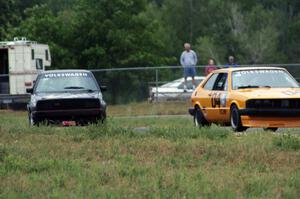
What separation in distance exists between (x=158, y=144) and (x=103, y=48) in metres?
31.6

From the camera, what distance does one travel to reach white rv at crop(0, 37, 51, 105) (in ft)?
102

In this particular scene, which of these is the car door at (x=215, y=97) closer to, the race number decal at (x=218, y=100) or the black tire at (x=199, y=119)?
the race number decal at (x=218, y=100)

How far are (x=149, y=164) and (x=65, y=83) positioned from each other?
933 cm

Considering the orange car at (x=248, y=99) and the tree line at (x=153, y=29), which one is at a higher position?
the tree line at (x=153, y=29)

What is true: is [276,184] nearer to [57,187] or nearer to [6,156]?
[57,187]

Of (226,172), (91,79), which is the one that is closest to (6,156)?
(226,172)

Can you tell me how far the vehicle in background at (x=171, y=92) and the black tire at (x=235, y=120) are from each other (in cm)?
1141

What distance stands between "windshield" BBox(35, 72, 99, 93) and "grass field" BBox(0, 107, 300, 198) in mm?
4900

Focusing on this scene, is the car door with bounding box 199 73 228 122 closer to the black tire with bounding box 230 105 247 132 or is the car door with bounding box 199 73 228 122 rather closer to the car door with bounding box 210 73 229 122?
the car door with bounding box 210 73 229 122

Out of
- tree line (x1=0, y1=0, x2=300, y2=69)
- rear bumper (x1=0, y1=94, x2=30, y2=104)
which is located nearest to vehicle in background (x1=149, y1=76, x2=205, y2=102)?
rear bumper (x1=0, y1=94, x2=30, y2=104)

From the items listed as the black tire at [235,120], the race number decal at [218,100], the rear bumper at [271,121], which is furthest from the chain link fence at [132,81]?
the rear bumper at [271,121]

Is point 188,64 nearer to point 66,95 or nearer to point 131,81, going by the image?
point 131,81

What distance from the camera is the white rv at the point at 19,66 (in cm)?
3111

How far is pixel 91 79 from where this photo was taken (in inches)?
795
